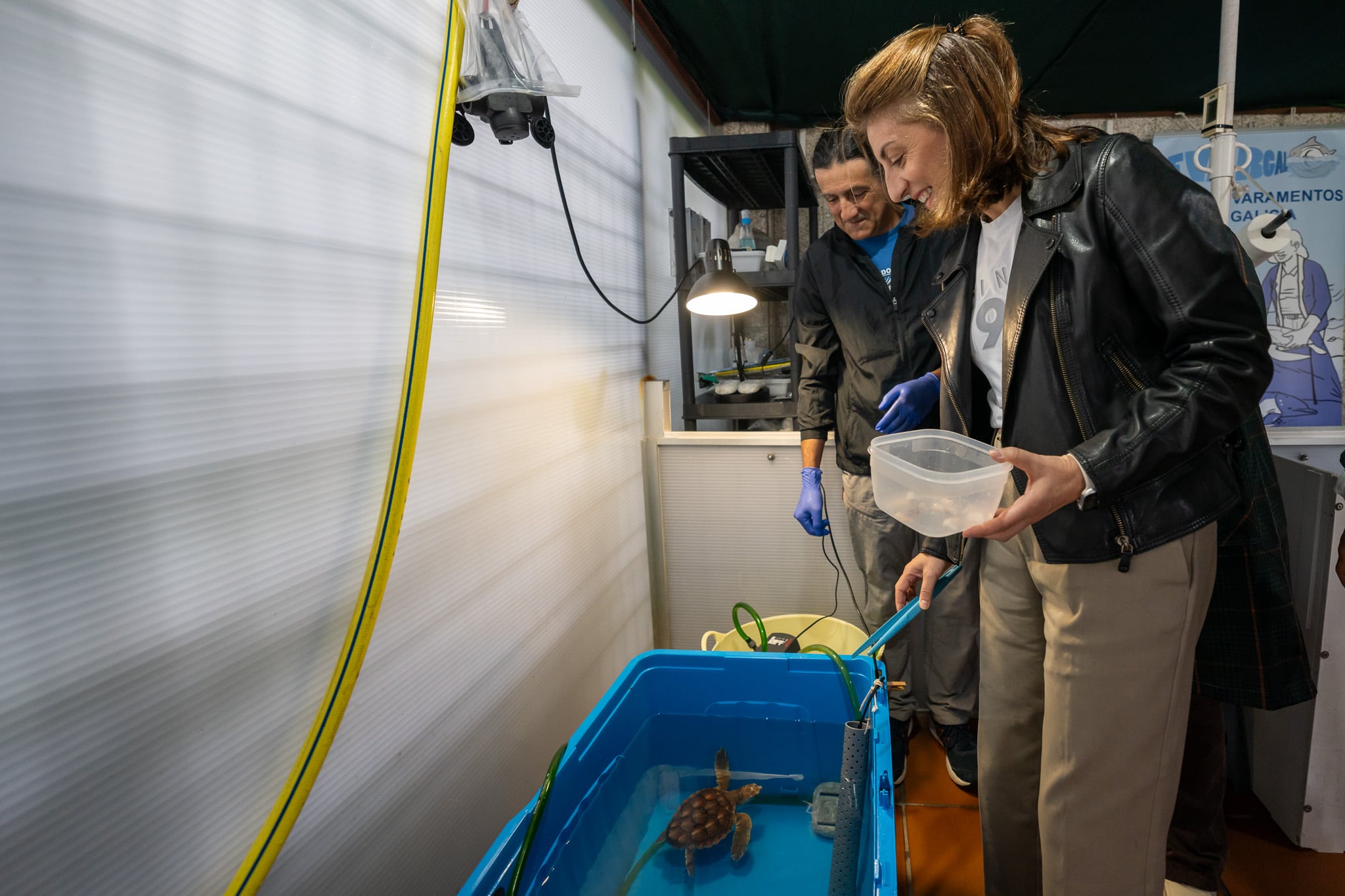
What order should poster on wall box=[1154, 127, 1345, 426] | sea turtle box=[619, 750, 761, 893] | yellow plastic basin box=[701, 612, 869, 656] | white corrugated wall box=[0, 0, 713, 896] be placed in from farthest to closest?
poster on wall box=[1154, 127, 1345, 426] < yellow plastic basin box=[701, 612, 869, 656] < sea turtle box=[619, 750, 761, 893] < white corrugated wall box=[0, 0, 713, 896]

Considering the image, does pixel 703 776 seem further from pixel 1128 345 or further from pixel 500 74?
pixel 500 74

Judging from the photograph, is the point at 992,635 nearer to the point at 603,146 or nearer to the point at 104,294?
the point at 104,294

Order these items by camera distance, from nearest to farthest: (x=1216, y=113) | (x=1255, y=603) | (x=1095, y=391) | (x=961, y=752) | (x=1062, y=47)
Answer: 1. (x=1095, y=391)
2. (x=1255, y=603)
3. (x=1216, y=113)
4. (x=961, y=752)
5. (x=1062, y=47)

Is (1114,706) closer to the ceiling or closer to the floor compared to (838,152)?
closer to the floor

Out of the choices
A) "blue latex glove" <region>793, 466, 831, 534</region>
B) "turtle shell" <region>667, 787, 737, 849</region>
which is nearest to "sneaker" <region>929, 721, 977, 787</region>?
"blue latex glove" <region>793, 466, 831, 534</region>

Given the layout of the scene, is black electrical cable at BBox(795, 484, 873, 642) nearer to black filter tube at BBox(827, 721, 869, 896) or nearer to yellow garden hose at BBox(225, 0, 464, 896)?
black filter tube at BBox(827, 721, 869, 896)

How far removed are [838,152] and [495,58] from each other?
867 millimetres

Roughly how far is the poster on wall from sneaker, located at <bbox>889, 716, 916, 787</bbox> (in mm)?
2389

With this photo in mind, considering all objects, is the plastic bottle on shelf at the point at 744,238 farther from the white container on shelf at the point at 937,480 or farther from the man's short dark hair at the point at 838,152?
the white container on shelf at the point at 937,480

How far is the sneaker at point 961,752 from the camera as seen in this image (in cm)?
172

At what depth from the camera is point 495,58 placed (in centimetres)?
104

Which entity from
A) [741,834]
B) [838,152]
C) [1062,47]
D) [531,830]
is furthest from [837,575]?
[1062,47]

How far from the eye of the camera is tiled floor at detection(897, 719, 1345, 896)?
1.38 metres

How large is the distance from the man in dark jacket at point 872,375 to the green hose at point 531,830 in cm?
109
